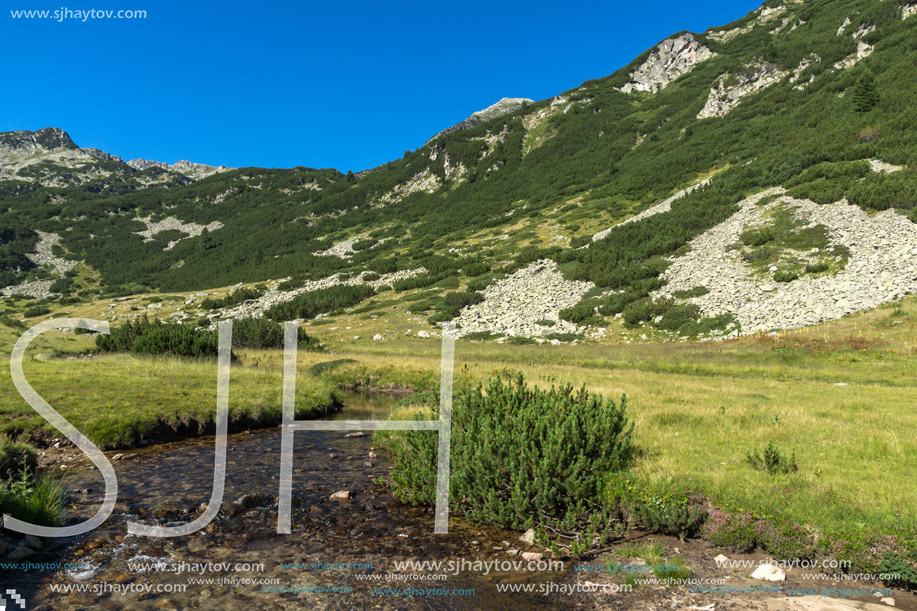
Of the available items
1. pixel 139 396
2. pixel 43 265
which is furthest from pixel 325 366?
pixel 43 265

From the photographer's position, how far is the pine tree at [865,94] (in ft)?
152

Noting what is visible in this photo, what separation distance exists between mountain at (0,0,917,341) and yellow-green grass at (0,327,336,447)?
78.0ft

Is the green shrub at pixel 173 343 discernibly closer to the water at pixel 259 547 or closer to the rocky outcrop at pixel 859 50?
the water at pixel 259 547

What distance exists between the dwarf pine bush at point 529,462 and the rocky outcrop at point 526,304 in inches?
1142

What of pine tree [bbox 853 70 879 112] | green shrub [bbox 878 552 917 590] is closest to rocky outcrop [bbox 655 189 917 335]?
pine tree [bbox 853 70 879 112]

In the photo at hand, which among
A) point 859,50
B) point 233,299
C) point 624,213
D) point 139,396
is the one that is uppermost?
point 859,50

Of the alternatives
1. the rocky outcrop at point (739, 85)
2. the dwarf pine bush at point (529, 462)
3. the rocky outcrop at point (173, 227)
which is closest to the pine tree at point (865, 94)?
the rocky outcrop at point (739, 85)

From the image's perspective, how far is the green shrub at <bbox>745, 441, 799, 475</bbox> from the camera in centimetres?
730

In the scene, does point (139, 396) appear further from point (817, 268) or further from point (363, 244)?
point (363, 244)

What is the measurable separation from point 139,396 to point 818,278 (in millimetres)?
39690

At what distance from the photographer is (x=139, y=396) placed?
1415 cm

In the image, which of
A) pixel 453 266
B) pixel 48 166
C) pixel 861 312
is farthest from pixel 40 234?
pixel 861 312

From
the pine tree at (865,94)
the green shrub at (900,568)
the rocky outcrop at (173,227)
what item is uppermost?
the pine tree at (865,94)

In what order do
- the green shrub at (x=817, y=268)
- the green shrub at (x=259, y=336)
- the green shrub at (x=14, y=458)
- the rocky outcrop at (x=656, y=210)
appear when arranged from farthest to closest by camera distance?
the rocky outcrop at (x=656, y=210), the green shrub at (x=259, y=336), the green shrub at (x=817, y=268), the green shrub at (x=14, y=458)
